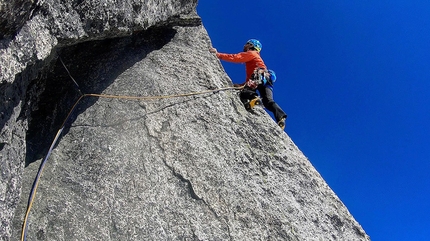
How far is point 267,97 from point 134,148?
408 cm

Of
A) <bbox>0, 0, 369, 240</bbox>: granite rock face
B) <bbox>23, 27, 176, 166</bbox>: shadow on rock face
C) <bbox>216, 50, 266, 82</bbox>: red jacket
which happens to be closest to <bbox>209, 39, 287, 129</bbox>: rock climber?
<bbox>216, 50, 266, 82</bbox>: red jacket

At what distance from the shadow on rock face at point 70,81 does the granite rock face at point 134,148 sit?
2 centimetres

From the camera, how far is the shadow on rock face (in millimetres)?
6094

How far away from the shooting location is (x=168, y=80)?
24.3 ft

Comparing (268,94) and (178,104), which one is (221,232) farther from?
(268,94)

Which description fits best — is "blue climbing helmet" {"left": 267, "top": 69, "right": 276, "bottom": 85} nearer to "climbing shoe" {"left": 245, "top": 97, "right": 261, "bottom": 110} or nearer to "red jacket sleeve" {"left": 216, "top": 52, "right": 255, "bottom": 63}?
"red jacket sleeve" {"left": 216, "top": 52, "right": 255, "bottom": 63}

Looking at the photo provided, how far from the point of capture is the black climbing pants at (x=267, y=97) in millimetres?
8500

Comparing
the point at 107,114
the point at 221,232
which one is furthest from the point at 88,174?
the point at 221,232

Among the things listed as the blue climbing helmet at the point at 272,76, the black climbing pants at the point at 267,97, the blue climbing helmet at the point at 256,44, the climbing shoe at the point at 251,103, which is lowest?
the climbing shoe at the point at 251,103

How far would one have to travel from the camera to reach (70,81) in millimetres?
6910

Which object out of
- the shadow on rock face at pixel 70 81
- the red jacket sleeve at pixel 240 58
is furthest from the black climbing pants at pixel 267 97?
the shadow on rock face at pixel 70 81

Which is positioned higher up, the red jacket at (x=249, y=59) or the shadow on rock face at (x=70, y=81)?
the red jacket at (x=249, y=59)

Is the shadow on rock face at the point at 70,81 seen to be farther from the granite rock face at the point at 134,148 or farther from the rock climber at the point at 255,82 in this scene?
the rock climber at the point at 255,82

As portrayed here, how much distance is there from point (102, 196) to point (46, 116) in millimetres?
1991
